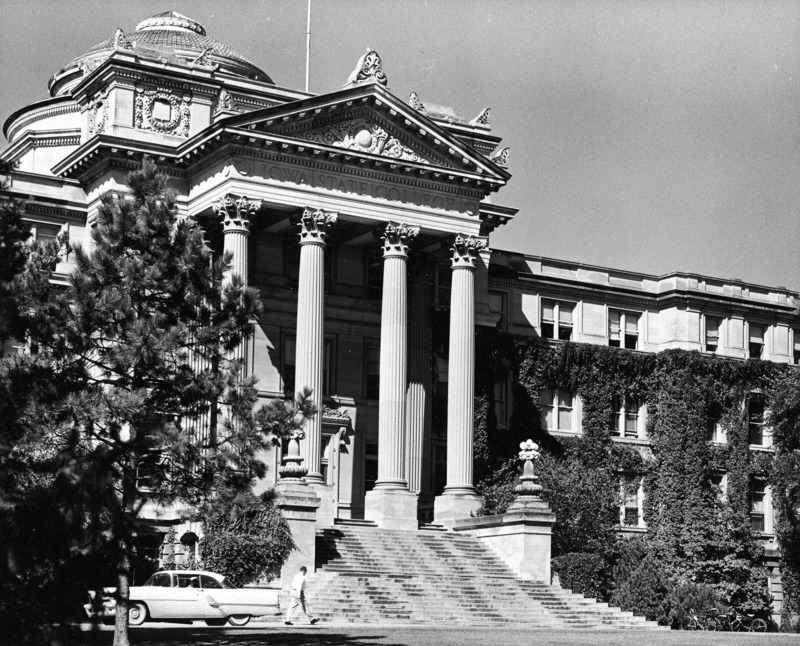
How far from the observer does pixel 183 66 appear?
57.1m

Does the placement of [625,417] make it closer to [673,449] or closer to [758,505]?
[673,449]

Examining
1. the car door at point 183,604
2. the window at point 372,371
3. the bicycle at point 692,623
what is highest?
the window at point 372,371

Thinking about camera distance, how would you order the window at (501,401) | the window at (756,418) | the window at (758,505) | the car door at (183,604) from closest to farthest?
the car door at (183,604)
the window at (501,401)
the window at (758,505)
the window at (756,418)

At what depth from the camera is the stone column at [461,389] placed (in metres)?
54.7

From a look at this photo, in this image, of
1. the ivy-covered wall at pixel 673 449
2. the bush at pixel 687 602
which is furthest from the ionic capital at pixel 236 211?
the bush at pixel 687 602

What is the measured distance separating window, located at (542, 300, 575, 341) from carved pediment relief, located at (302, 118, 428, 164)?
14.4 m

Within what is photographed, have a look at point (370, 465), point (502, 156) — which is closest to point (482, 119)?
point (502, 156)

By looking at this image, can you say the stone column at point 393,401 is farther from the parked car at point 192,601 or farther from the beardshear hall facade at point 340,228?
the parked car at point 192,601

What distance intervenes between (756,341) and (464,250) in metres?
22.2

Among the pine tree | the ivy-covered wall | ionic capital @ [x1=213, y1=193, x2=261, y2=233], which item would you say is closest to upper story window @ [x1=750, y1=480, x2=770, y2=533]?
the ivy-covered wall

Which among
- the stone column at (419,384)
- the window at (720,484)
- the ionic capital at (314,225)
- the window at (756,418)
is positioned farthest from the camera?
the window at (756,418)

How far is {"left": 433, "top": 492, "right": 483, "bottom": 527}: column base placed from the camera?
54.2 metres

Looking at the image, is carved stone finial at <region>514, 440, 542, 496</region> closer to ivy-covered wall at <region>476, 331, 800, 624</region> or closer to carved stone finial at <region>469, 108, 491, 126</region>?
ivy-covered wall at <region>476, 331, 800, 624</region>

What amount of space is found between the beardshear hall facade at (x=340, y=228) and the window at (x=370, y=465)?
0.17 feet
